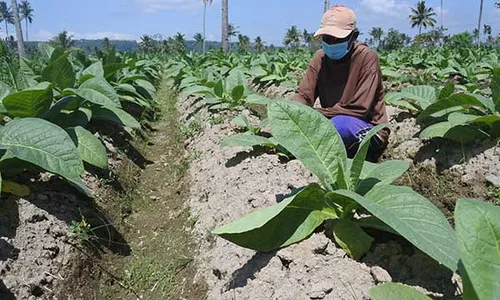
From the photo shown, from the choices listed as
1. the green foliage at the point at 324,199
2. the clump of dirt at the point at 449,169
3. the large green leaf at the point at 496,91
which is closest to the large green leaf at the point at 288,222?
the green foliage at the point at 324,199

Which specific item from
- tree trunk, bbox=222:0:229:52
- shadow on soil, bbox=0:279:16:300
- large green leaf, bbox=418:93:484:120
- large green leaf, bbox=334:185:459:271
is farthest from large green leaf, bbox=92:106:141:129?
tree trunk, bbox=222:0:229:52

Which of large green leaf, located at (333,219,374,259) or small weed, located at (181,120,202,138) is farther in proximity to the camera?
small weed, located at (181,120,202,138)

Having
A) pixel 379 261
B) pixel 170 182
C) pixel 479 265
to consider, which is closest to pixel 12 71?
pixel 170 182

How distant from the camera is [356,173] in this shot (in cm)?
199

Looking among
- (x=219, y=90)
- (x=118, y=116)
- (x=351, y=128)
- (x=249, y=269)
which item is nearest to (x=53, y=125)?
(x=249, y=269)

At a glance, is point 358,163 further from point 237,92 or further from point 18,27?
point 18,27

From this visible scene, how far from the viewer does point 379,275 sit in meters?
1.70

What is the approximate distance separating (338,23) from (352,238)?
1.72 metres

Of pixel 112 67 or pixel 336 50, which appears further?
pixel 112 67

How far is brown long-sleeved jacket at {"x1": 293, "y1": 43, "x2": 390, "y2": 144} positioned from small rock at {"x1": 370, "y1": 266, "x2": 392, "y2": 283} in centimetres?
171

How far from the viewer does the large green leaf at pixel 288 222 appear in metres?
1.86

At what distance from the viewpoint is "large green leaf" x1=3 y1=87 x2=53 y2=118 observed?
9.07 feet

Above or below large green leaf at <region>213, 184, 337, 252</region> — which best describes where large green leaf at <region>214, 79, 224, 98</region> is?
above

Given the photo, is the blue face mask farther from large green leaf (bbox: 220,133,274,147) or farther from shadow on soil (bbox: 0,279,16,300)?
shadow on soil (bbox: 0,279,16,300)
